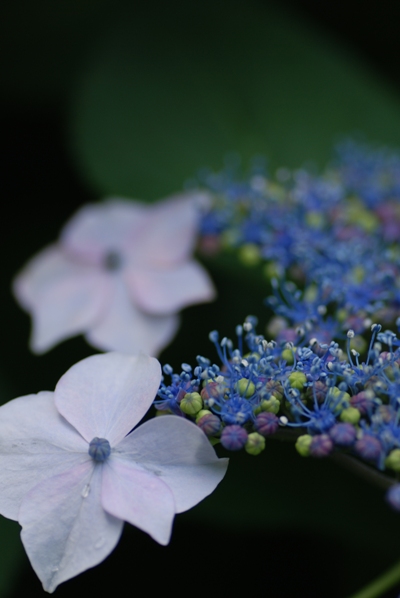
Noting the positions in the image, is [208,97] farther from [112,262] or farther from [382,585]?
[382,585]

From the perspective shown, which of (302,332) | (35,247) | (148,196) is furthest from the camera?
(35,247)

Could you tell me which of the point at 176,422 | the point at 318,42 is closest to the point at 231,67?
the point at 318,42

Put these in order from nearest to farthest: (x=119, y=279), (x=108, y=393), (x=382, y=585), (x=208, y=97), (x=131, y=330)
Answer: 1. (x=108, y=393)
2. (x=382, y=585)
3. (x=131, y=330)
4. (x=119, y=279)
5. (x=208, y=97)

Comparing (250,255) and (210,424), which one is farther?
(250,255)

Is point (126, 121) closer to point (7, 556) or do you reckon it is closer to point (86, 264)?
point (86, 264)

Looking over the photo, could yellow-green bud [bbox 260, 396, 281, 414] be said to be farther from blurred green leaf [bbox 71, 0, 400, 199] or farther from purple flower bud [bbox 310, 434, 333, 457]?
blurred green leaf [bbox 71, 0, 400, 199]

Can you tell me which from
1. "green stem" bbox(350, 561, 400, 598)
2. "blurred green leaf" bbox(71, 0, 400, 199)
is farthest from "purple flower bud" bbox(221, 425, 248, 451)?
"blurred green leaf" bbox(71, 0, 400, 199)

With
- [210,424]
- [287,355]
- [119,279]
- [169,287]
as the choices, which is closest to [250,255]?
[169,287]
